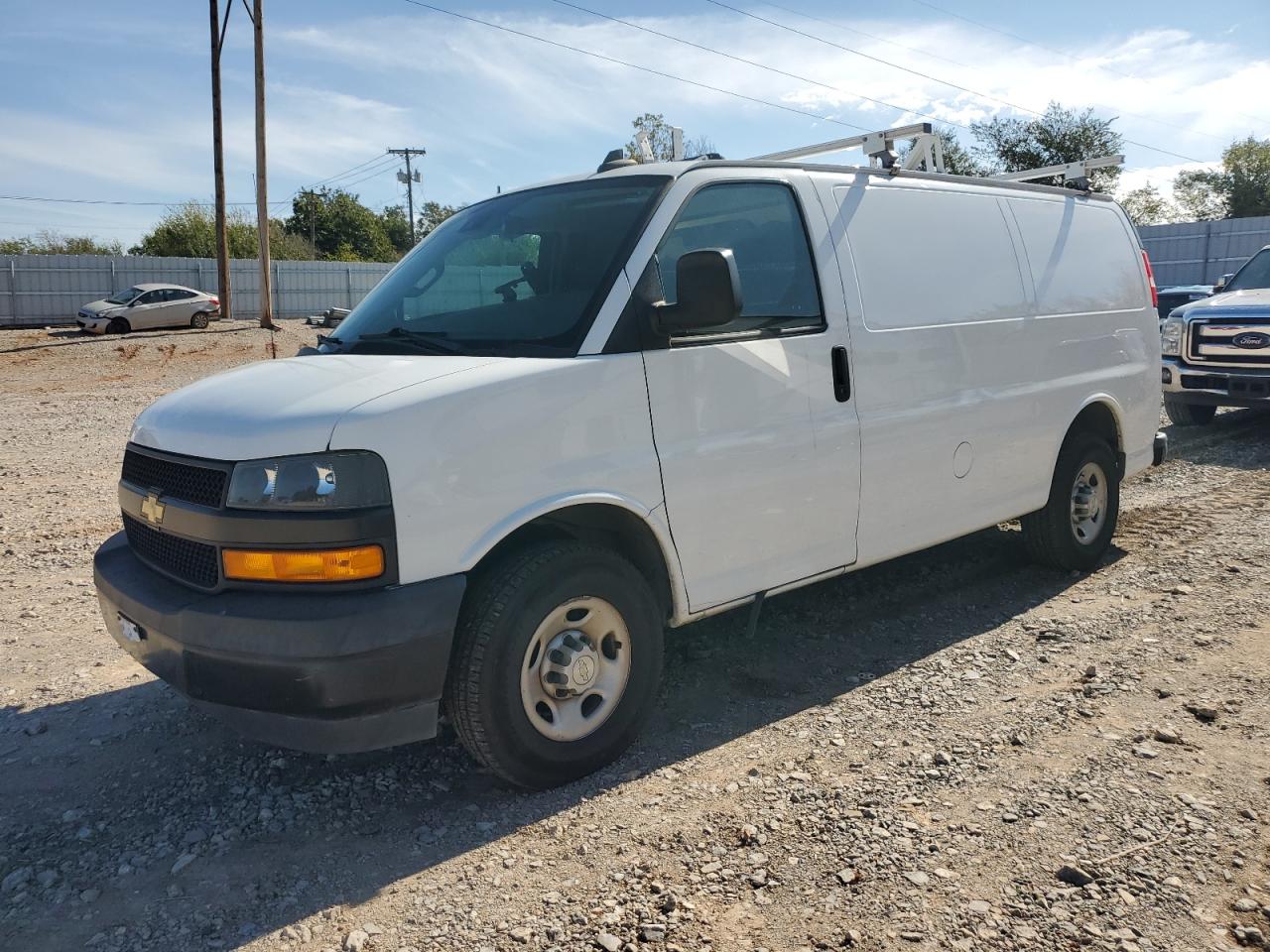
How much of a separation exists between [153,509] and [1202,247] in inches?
1280

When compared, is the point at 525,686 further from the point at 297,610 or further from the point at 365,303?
the point at 365,303

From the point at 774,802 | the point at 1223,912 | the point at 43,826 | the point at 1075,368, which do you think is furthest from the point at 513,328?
the point at 1075,368

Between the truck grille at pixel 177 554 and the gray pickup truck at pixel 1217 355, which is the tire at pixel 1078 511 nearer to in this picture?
the truck grille at pixel 177 554

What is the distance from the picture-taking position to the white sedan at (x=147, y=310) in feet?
96.2

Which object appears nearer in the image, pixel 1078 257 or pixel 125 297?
pixel 1078 257

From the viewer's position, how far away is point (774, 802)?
344 cm

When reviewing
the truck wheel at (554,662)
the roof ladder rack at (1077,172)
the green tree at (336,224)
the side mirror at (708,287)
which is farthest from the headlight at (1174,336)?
the green tree at (336,224)

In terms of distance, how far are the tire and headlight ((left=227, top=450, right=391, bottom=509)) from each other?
13.3ft

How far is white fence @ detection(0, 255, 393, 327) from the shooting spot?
109ft

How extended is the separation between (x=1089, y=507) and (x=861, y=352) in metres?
2.53

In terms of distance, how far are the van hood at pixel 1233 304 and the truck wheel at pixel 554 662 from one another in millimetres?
9583

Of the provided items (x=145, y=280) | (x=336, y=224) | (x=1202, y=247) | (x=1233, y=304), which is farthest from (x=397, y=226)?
(x=1233, y=304)

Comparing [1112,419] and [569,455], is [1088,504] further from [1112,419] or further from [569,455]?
[569,455]

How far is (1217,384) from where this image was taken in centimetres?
1080
